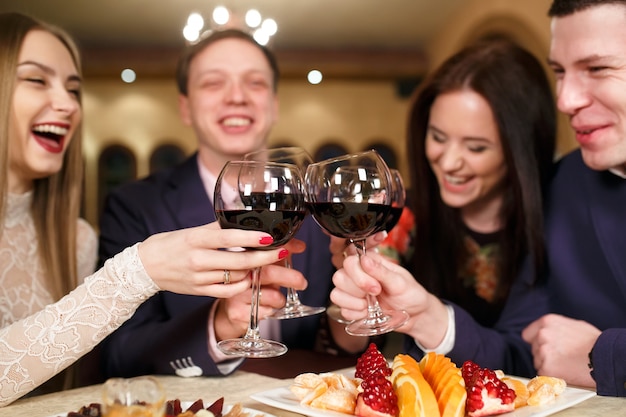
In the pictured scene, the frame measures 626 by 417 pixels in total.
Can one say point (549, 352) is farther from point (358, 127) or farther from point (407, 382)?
point (358, 127)

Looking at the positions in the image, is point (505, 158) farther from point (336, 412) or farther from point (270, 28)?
point (270, 28)

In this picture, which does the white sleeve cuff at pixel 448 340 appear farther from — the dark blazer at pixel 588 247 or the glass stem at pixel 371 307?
the dark blazer at pixel 588 247

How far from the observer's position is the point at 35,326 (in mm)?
1480

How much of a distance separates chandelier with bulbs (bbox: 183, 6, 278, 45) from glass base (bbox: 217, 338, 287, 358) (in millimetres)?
1558

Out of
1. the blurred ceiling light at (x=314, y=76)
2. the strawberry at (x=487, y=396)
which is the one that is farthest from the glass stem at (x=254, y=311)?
the blurred ceiling light at (x=314, y=76)

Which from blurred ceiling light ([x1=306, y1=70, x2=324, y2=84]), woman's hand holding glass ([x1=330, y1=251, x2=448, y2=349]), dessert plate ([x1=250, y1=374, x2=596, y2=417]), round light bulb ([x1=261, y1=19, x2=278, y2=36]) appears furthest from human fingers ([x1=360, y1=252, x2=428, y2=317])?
blurred ceiling light ([x1=306, y1=70, x2=324, y2=84])

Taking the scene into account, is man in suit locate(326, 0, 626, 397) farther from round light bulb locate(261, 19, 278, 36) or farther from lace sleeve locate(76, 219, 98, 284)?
round light bulb locate(261, 19, 278, 36)

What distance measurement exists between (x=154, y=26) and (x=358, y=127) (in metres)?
4.41

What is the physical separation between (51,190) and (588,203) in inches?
65.6

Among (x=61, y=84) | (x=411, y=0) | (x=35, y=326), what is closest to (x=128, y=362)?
(x=35, y=326)

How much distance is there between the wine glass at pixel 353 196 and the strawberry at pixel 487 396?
25 centimetres

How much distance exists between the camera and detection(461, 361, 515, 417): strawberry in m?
1.18

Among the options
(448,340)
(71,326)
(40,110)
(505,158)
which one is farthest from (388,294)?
(40,110)

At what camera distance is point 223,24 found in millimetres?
3004
